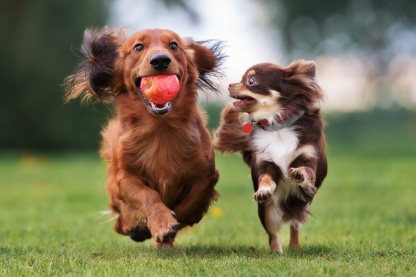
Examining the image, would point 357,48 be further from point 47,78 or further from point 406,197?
point 406,197

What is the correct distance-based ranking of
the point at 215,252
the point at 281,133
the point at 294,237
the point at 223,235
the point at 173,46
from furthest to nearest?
the point at 223,235 → the point at 294,237 → the point at 173,46 → the point at 215,252 → the point at 281,133

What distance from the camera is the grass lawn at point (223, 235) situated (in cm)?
438

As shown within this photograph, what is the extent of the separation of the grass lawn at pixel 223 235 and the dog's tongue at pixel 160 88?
1072 millimetres

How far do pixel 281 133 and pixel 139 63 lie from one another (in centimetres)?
111

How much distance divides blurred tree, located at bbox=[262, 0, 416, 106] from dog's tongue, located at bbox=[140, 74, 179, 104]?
71.5ft

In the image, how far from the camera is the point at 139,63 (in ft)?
17.8

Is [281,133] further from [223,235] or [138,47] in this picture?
[223,235]

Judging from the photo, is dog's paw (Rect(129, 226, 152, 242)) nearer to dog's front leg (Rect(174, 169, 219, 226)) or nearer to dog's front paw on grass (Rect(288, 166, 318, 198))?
dog's front leg (Rect(174, 169, 219, 226))

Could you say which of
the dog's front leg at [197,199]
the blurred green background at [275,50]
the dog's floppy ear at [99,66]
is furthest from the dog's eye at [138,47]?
the blurred green background at [275,50]

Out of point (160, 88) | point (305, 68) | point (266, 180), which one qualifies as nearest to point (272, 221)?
point (266, 180)

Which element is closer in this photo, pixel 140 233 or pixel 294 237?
pixel 140 233

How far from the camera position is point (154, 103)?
5363 millimetres

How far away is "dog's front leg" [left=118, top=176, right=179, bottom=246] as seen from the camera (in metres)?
4.96

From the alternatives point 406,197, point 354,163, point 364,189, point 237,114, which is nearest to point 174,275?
point 237,114
